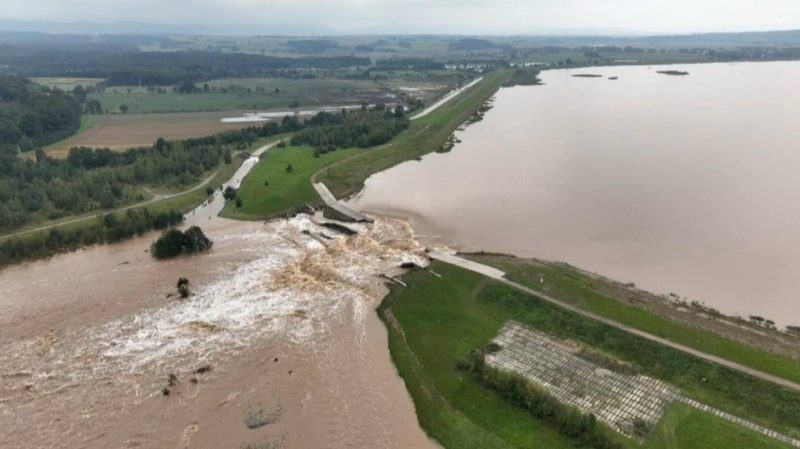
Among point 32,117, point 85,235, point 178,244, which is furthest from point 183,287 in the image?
point 32,117

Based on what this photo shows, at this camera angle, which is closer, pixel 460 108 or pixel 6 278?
pixel 6 278

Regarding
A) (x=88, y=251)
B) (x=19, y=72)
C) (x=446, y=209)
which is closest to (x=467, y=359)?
(x=446, y=209)

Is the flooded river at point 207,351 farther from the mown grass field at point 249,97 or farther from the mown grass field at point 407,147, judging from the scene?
the mown grass field at point 249,97

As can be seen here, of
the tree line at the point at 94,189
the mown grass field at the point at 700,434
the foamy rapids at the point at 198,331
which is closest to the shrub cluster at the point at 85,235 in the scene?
the tree line at the point at 94,189

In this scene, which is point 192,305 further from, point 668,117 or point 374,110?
point 668,117

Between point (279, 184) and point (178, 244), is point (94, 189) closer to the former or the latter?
point (178, 244)

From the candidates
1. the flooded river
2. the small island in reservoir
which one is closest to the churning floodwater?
the flooded river
